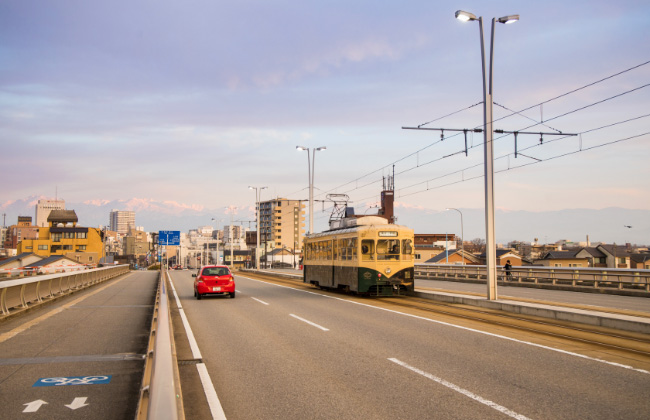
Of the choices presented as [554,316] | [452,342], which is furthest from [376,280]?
[452,342]

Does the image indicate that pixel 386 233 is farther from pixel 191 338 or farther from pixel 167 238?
pixel 167 238

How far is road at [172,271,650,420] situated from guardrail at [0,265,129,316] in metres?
6.45

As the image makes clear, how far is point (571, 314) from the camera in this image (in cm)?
1432

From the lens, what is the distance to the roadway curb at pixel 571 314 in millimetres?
12458

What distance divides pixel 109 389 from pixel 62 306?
1409 cm

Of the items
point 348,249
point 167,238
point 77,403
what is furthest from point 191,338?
point 167,238

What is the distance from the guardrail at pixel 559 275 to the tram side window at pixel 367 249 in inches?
497

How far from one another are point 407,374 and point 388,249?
14.8m

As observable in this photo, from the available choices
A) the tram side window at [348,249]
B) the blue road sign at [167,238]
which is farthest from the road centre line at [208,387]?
the blue road sign at [167,238]

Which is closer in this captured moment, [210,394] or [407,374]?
[210,394]

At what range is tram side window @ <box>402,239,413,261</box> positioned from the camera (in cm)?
2255

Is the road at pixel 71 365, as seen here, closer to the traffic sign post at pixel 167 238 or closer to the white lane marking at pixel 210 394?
the white lane marking at pixel 210 394

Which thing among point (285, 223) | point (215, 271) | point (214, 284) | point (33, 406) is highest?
point (285, 223)

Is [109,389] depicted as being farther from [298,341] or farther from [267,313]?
[267,313]
